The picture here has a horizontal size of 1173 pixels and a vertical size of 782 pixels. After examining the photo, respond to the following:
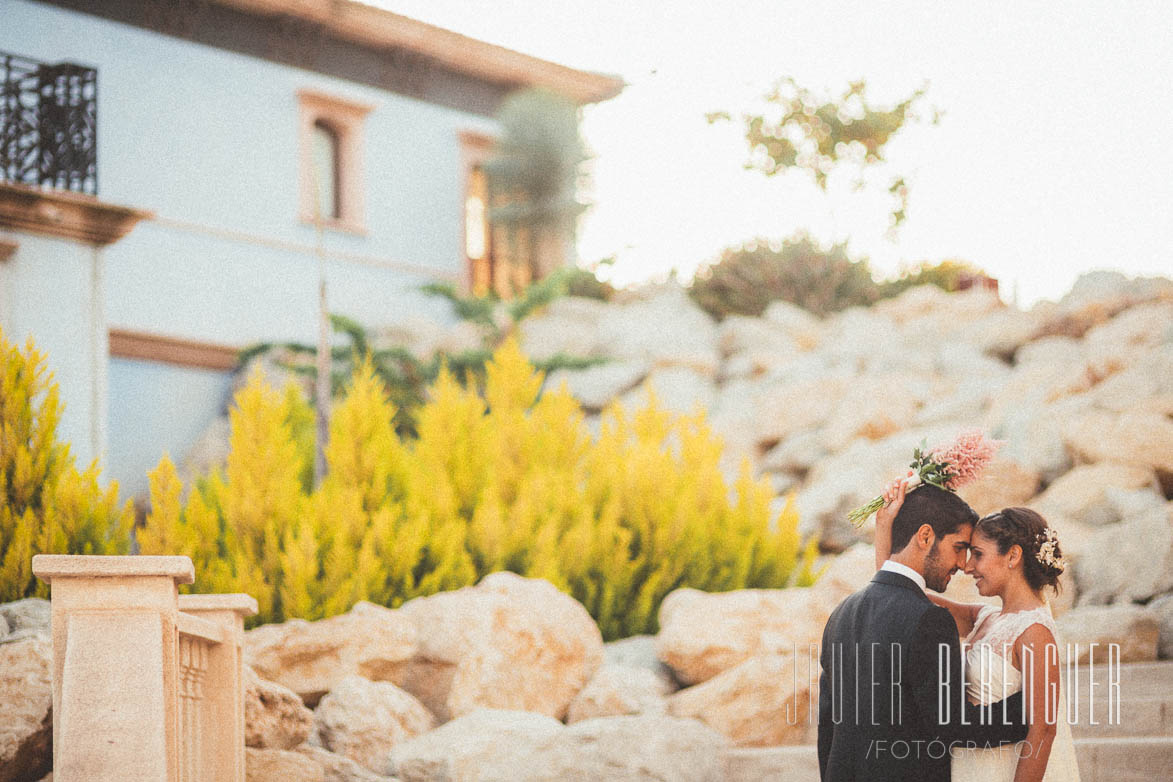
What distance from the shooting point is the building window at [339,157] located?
701 inches

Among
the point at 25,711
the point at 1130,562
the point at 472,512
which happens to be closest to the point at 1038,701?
the point at 25,711

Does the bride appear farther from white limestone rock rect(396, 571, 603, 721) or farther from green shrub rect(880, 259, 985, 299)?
green shrub rect(880, 259, 985, 299)

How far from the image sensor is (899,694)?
369 cm

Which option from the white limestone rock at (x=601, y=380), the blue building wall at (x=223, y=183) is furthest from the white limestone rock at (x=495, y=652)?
the blue building wall at (x=223, y=183)

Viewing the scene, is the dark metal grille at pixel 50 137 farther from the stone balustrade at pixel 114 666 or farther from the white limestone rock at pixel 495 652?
the stone balustrade at pixel 114 666

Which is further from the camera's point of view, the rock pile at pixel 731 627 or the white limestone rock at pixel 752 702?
the white limestone rock at pixel 752 702

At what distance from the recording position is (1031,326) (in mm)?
14602

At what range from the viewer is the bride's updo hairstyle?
13.2 feet

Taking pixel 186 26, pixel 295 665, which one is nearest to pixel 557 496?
pixel 295 665

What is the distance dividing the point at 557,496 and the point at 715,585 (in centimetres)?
134

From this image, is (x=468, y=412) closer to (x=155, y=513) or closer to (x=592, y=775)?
(x=155, y=513)

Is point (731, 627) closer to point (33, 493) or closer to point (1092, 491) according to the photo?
point (1092, 491)

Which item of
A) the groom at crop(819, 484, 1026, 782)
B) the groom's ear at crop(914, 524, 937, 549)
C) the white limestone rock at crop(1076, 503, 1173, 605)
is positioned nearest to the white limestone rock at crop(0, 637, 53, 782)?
the groom at crop(819, 484, 1026, 782)

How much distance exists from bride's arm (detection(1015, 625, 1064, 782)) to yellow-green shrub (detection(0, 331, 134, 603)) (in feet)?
16.0
